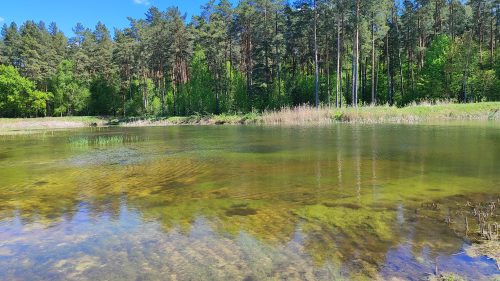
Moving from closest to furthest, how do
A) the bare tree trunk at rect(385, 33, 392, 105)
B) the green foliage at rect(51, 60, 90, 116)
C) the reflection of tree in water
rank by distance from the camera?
the reflection of tree in water → the bare tree trunk at rect(385, 33, 392, 105) → the green foliage at rect(51, 60, 90, 116)

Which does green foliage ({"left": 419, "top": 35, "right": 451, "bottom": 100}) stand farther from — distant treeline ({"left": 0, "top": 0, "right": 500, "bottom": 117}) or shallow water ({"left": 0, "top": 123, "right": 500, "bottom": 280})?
shallow water ({"left": 0, "top": 123, "right": 500, "bottom": 280})

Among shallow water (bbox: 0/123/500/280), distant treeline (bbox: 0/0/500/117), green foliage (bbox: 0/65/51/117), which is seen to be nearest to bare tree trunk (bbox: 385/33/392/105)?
distant treeline (bbox: 0/0/500/117)

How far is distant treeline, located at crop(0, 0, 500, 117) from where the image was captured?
48.4m

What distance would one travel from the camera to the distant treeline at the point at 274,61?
159 ft

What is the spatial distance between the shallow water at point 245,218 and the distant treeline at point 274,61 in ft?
112

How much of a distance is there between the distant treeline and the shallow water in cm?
3399

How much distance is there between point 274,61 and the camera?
5569cm

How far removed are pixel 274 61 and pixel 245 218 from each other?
50.1 m

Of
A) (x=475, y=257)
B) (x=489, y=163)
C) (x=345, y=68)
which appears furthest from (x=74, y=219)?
(x=345, y=68)

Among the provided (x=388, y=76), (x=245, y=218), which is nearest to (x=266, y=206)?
(x=245, y=218)

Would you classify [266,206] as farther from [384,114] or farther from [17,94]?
[17,94]

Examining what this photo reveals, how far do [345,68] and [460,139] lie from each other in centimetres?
4203

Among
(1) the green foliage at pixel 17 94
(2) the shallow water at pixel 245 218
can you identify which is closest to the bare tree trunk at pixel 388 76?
(2) the shallow water at pixel 245 218

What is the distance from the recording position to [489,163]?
11.7m
